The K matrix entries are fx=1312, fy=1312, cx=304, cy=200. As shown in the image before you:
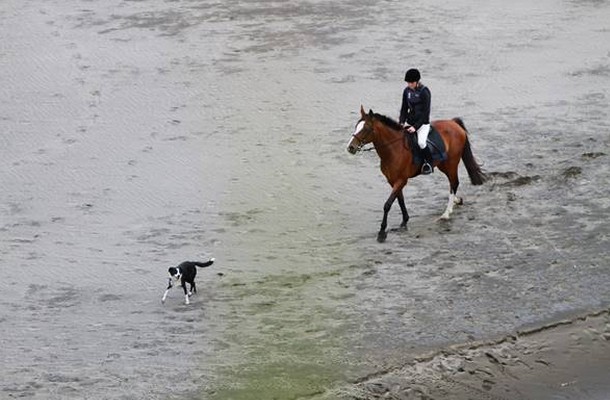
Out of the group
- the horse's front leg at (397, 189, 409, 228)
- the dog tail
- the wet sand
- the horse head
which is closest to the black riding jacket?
the horse head

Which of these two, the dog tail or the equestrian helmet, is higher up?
the equestrian helmet

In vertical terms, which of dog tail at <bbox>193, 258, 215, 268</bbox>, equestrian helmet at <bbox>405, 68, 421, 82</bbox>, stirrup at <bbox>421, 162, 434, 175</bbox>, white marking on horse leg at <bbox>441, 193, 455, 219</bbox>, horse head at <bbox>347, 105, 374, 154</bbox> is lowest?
white marking on horse leg at <bbox>441, 193, 455, 219</bbox>

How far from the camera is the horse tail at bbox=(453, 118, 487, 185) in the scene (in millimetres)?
18281

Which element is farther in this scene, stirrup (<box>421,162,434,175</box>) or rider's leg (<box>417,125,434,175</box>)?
stirrup (<box>421,162,434,175</box>)

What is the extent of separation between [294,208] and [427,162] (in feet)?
6.79

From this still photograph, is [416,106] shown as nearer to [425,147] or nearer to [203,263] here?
[425,147]

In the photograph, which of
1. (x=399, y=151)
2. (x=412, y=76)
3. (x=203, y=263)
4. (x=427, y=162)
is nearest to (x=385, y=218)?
(x=399, y=151)

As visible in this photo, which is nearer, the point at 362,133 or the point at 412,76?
the point at 362,133

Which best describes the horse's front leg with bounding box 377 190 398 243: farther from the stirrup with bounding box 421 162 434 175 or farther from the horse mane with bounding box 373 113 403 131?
the horse mane with bounding box 373 113 403 131

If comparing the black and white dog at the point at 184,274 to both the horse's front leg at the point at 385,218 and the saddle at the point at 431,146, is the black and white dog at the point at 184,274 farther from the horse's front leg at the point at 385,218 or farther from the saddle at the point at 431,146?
the saddle at the point at 431,146

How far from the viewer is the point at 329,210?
18453 mm

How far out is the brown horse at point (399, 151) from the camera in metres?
17.2

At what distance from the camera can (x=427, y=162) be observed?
17.7 meters

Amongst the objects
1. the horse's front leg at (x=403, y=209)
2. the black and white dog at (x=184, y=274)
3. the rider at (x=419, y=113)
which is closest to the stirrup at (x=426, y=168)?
the rider at (x=419, y=113)
